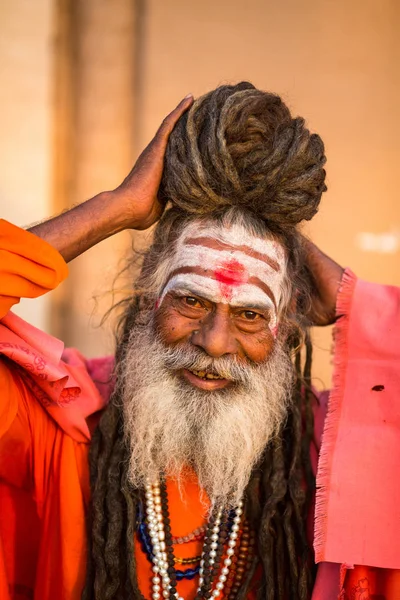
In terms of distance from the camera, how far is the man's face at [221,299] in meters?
2.63

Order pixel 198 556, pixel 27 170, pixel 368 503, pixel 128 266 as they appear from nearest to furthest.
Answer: pixel 368 503 → pixel 198 556 → pixel 128 266 → pixel 27 170

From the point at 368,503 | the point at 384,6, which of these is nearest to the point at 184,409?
the point at 368,503

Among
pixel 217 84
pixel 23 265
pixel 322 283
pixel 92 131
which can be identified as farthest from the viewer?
pixel 92 131

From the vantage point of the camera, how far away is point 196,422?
268cm

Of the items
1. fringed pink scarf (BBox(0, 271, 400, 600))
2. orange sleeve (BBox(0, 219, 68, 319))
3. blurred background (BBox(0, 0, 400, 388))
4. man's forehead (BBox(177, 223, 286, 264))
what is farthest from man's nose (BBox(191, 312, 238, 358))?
blurred background (BBox(0, 0, 400, 388))

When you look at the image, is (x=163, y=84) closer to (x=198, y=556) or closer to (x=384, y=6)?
(x=384, y=6)

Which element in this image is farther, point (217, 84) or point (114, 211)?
point (217, 84)

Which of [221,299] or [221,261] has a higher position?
[221,261]

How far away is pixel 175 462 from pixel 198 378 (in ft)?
0.96

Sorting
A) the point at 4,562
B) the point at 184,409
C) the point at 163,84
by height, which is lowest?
the point at 4,562

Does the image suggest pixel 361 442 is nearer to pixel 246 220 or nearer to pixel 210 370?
pixel 210 370

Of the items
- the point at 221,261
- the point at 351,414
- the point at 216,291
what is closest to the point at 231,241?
the point at 221,261

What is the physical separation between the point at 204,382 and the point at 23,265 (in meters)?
0.73

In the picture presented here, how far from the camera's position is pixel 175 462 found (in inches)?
106
